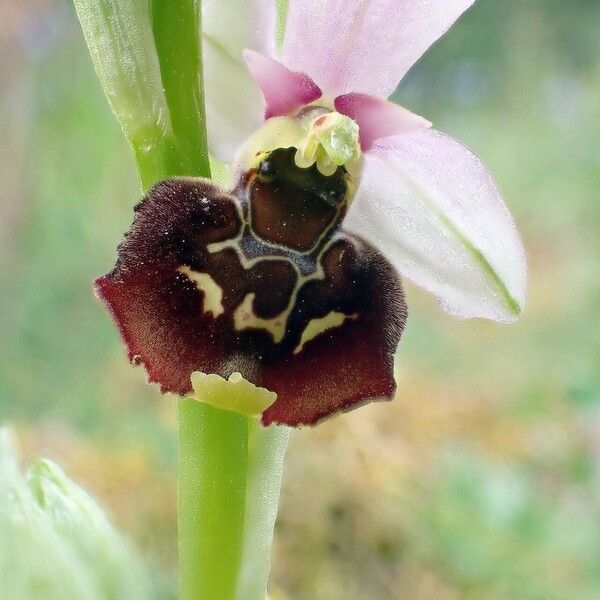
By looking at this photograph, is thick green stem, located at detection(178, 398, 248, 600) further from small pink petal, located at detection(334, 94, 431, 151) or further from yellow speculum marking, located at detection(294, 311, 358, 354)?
small pink petal, located at detection(334, 94, 431, 151)

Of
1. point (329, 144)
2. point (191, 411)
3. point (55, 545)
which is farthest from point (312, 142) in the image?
point (55, 545)

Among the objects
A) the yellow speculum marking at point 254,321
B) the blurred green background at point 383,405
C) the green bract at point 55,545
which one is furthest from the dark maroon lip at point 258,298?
the blurred green background at point 383,405

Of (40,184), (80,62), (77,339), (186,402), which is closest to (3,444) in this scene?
(186,402)

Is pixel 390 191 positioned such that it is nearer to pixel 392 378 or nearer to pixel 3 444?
pixel 392 378

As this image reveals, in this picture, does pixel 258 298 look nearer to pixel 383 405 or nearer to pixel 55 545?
pixel 55 545

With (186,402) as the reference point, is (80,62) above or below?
below

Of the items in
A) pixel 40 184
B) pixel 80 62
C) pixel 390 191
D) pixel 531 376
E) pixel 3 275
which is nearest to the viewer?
pixel 390 191

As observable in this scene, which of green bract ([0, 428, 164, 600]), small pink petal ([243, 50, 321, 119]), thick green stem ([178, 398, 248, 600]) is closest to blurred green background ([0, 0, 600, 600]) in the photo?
green bract ([0, 428, 164, 600])

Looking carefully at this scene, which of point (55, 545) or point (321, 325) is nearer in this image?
point (321, 325)
